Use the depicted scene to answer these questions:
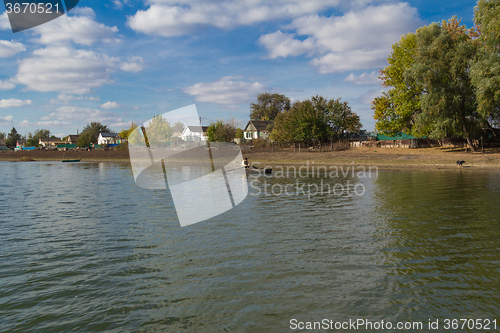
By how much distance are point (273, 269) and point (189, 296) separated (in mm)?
2358

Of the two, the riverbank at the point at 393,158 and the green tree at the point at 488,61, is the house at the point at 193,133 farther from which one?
the green tree at the point at 488,61

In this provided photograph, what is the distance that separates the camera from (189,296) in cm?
720

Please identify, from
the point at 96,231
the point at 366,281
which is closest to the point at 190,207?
the point at 96,231

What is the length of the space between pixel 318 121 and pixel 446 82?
23953 mm

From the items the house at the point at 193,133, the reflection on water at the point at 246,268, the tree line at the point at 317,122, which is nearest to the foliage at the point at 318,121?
the tree line at the point at 317,122

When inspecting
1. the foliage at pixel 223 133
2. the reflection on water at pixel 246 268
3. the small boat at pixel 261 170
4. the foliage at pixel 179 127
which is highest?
the foliage at pixel 179 127

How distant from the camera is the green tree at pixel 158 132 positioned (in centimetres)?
10044

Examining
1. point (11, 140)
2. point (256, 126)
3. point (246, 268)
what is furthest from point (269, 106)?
point (11, 140)

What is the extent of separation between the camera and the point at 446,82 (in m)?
46.8

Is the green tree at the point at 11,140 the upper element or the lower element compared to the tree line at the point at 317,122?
upper

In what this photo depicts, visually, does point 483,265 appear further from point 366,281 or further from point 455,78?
point 455,78

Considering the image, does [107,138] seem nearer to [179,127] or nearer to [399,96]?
[179,127]

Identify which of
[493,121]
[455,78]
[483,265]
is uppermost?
[455,78]

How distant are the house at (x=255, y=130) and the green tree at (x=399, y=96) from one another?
48.1m
